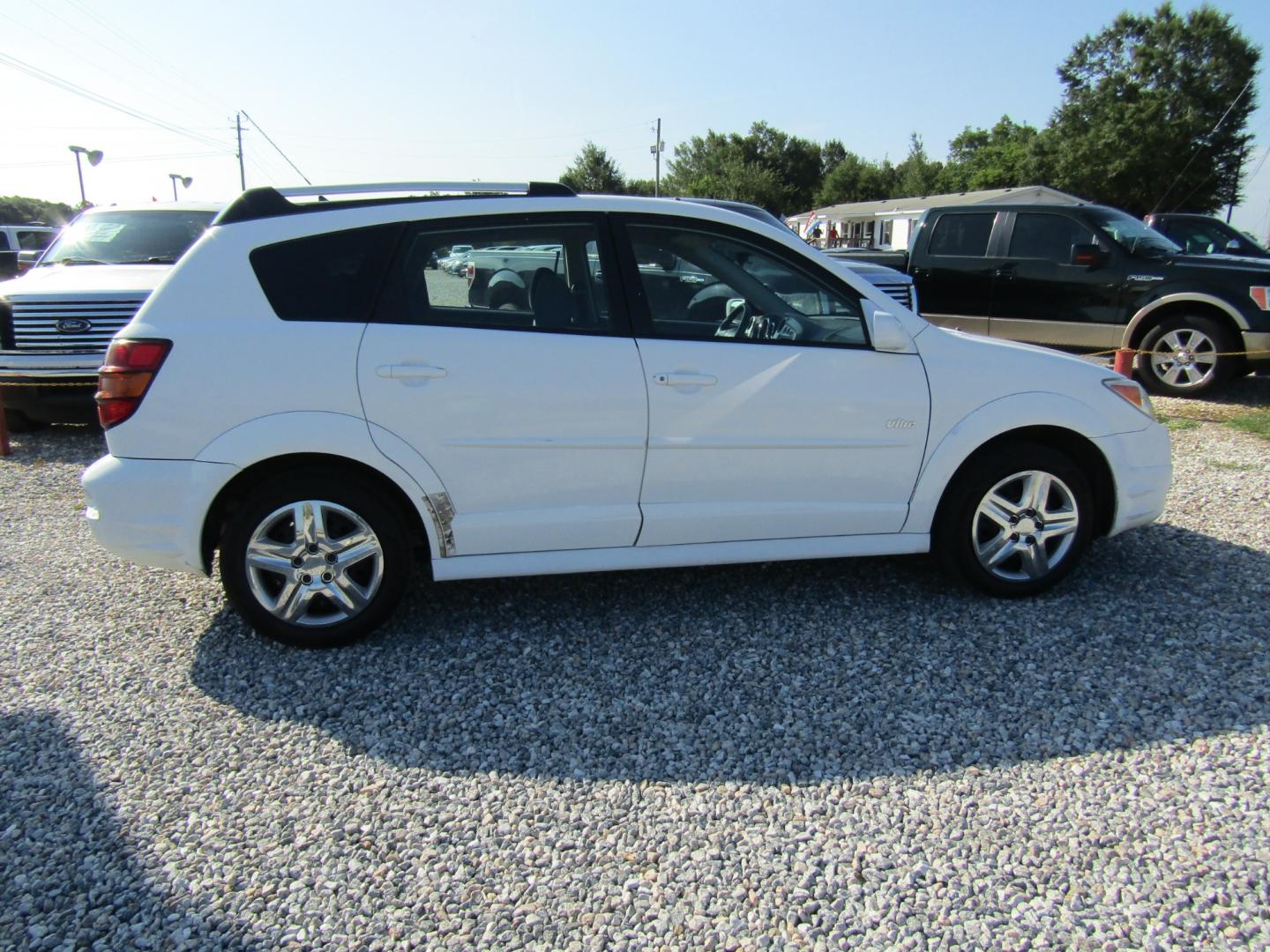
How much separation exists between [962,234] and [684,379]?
26.5ft

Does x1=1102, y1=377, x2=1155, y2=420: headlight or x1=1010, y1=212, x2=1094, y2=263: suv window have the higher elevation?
x1=1010, y1=212, x2=1094, y2=263: suv window

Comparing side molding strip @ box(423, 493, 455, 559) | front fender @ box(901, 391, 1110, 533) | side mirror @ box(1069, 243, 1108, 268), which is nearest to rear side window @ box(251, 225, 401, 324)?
side molding strip @ box(423, 493, 455, 559)

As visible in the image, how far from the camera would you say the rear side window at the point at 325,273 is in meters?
3.63

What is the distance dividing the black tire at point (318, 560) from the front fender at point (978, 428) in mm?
2293

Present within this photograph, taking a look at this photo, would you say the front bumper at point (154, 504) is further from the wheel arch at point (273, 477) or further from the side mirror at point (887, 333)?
the side mirror at point (887, 333)

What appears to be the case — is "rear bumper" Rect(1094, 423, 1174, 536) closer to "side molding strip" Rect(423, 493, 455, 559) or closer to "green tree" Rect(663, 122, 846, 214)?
"side molding strip" Rect(423, 493, 455, 559)

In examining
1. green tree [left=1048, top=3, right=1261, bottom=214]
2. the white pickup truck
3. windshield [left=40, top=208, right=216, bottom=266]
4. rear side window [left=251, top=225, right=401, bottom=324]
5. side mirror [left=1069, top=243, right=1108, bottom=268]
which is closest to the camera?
rear side window [left=251, top=225, right=401, bottom=324]

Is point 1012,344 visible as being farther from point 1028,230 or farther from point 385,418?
point 1028,230

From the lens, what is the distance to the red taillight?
3527 millimetres

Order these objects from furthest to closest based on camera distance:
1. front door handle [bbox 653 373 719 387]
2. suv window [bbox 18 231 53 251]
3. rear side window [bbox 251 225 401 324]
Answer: suv window [bbox 18 231 53 251] → front door handle [bbox 653 373 719 387] → rear side window [bbox 251 225 401 324]

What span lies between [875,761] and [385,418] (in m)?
2.25

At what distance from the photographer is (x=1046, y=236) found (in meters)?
9.98

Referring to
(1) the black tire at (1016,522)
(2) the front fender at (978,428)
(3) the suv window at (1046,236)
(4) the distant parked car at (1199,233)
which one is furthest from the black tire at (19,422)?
(4) the distant parked car at (1199,233)

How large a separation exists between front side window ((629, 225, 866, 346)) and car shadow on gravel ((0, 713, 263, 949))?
272 centimetres
